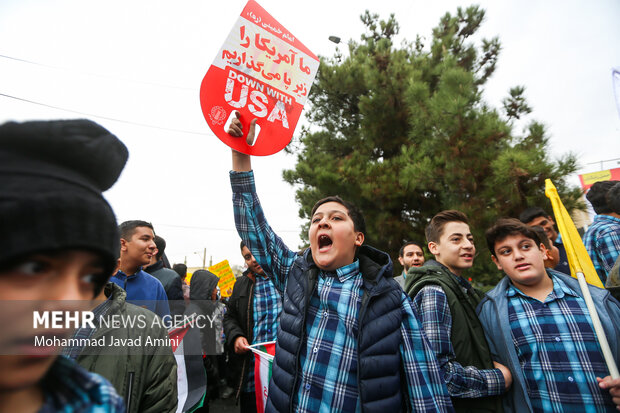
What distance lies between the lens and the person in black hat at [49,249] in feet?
1.17

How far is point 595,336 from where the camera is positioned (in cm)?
160

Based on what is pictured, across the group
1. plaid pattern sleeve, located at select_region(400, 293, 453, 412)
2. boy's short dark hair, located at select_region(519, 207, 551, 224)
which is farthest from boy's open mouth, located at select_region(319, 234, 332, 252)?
boy's short dark hair, located at select_region(519, 207, 551, 224)

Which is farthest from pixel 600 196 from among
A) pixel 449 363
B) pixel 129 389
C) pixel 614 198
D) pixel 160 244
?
pixel 160 244

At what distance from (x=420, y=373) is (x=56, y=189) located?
146 cm

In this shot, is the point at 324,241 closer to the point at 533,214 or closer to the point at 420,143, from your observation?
the point at 533,214

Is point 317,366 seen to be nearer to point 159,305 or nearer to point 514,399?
point 514,399

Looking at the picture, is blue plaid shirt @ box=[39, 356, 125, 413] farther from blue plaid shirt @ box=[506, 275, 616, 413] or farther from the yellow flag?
the yellow flag

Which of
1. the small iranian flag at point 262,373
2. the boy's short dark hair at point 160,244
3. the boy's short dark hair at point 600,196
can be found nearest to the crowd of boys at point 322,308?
the boy's short dark hair at point 600,196

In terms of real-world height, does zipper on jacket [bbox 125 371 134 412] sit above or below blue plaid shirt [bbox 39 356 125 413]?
below

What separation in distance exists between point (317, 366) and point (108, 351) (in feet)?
2.67

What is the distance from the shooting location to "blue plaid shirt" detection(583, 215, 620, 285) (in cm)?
241

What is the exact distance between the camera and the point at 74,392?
0.43 meters

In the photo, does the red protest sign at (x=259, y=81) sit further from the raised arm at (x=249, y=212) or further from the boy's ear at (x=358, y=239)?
the boy's ear at (x=358, y=239)

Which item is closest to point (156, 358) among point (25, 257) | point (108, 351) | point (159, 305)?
point (108, 351)
